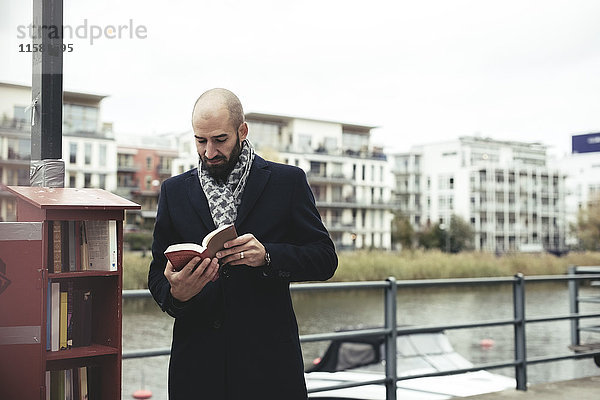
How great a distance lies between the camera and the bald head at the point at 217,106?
6.41 feet

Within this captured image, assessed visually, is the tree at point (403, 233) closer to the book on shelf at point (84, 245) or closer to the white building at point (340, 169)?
the white building at point (340, 169)

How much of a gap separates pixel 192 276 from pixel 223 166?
33cm

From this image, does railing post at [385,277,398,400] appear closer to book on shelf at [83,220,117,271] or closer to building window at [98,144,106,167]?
book on shelf at [83,220,117,271]

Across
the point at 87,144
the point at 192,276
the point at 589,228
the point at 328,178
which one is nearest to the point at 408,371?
the point at 192,276

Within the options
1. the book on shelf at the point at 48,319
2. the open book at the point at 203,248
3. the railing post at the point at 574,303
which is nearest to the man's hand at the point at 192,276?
the open book at the point at 203,248

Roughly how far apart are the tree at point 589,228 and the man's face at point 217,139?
67.9 metres

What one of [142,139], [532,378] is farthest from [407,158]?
[532,378]

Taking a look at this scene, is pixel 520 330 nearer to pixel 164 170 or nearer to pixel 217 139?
pixel 217 139

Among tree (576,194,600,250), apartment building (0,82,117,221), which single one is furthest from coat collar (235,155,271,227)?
tree (576,194,600,250)

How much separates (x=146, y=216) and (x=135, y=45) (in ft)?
40.3

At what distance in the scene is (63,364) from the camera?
7.72 ft

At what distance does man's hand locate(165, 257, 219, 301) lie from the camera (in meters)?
1.80

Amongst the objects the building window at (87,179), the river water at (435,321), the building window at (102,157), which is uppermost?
the building window at (102,157)

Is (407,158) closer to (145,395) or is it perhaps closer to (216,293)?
(145,395)
